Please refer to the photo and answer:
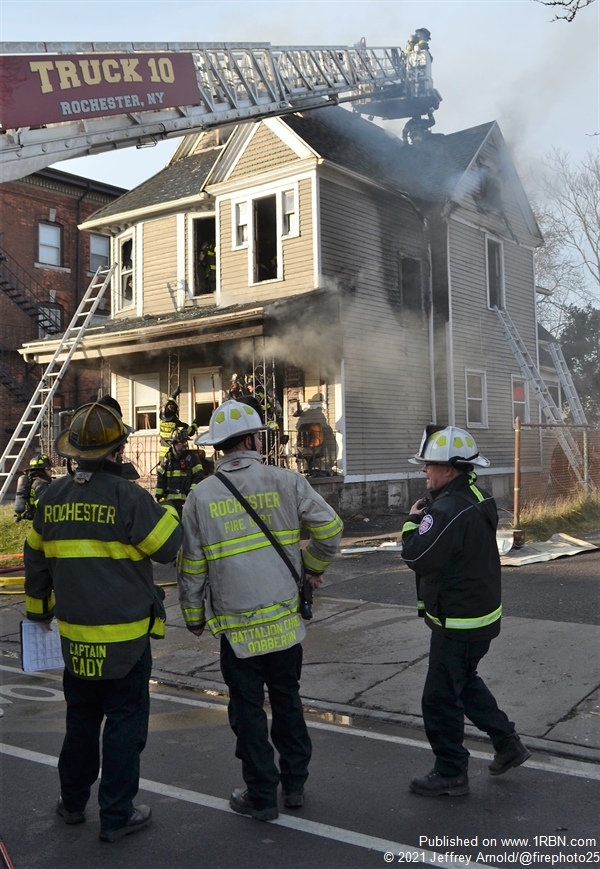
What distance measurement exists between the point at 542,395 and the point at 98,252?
18097 millimetres

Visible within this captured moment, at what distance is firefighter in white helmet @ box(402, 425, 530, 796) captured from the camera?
3742mm

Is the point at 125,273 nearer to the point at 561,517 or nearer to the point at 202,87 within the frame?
the point at 202,87

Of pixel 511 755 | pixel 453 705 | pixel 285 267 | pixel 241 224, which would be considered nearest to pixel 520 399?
pixel 285 267

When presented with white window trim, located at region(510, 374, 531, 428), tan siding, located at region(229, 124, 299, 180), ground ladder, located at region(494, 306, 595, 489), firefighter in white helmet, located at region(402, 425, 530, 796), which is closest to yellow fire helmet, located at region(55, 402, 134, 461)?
firefighter in white helmet, located at region(402, 425, 530, 796)

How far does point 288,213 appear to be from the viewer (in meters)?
15.9

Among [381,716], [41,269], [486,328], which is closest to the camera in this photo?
[381,716]

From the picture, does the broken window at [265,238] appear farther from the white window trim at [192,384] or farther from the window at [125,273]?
the window at [125,273]

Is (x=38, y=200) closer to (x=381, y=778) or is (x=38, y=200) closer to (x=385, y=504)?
(x=385, y=504)

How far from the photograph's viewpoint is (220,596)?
3.72 meters

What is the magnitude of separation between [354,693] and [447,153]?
1723 cm

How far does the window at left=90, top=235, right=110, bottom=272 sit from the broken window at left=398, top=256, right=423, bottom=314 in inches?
583

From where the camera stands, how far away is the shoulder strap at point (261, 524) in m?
3.71

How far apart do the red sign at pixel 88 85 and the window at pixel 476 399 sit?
9.95 meters

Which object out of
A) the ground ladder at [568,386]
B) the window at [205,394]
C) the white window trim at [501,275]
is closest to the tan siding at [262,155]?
the window at [205,394]
